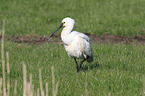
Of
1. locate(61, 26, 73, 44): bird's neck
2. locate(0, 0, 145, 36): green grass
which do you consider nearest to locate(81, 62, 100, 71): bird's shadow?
locate(61, 26, 73, 44): bird's neck

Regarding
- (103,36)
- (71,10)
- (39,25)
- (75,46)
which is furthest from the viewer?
(71,10)

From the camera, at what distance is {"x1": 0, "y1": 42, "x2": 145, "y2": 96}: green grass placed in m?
6.09

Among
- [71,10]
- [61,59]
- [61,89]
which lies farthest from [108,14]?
[61,89]

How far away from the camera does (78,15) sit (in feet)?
47.5

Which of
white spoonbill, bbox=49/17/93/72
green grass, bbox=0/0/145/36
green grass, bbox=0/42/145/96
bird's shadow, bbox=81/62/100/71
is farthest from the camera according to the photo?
green grass, bbox=0/0/145/36

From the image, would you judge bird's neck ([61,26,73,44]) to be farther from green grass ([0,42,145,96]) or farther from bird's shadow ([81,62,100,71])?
bird's shadow ([81,62,100,71])

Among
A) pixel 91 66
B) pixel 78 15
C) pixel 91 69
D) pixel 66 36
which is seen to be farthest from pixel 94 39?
pixel 66 36

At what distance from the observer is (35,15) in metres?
14.6

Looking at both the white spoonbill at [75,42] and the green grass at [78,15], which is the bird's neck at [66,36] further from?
the green grass at [78,15]

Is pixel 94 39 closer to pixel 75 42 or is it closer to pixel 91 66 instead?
pixel 91 66

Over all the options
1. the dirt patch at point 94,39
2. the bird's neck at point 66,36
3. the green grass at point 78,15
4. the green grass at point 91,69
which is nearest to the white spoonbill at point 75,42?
the bird's neck at point 66,36

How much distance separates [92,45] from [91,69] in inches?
93.4

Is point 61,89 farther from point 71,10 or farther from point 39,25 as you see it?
point 71,10

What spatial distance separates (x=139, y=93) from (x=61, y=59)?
2974 mm
